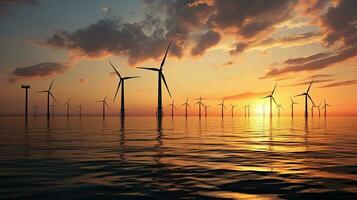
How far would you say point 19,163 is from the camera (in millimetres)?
21641

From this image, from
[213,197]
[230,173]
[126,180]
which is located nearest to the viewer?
[213,197]

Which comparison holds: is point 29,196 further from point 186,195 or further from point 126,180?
point 186,195

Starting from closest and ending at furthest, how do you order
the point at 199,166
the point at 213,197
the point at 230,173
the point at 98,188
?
the point at 213,197
the point at 98,188
the point at 230,173
the point at 199,166

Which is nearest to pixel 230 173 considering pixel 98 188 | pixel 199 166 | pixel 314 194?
pixel 199 166

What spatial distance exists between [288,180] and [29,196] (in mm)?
10913

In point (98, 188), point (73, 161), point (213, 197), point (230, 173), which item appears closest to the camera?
point (213, 197)

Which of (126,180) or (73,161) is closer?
(126,180)

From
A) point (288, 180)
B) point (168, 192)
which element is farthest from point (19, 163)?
point (288, 180)

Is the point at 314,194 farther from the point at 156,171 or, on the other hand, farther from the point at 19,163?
the point at 19,163

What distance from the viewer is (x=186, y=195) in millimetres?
12992

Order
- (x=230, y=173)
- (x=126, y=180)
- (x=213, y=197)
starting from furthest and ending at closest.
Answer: (x=230, y=173), (x=126, y=180), (x=213, y=197)

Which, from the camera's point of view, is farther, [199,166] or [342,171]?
[199,166]

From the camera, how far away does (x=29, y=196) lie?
12.8m

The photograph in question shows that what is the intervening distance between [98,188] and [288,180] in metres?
8.44
